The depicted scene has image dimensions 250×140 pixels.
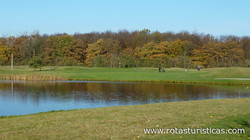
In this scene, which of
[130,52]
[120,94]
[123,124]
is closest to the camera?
[123,124]

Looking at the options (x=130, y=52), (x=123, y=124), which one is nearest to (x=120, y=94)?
(x=123, y=124)

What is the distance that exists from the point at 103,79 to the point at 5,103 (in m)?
25.4

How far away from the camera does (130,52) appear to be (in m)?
81.7

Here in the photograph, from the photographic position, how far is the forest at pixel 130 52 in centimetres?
7031

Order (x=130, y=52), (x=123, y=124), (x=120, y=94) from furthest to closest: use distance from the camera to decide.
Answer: (x=130, y=52) < (x=120, y=94) < (x=123, y=124)

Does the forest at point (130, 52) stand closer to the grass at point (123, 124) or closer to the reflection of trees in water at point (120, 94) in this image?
the reflection of trees in water at point (120, 94)

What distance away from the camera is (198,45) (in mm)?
88875

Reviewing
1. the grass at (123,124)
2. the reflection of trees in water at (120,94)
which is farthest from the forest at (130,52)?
the grass at (123,124)

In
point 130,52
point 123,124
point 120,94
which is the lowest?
point 120,94

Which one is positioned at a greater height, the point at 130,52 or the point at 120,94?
the point at 130,52

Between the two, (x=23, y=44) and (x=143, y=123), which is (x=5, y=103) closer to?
(x=143, y=123)

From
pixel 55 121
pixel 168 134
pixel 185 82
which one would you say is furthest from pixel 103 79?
pixel 168 134

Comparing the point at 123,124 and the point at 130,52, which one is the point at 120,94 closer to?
the point at 123,124

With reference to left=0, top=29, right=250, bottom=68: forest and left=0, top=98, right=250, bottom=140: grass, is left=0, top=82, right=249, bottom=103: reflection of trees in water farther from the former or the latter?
left=0, top=29, right=250, bottom=68: forest
